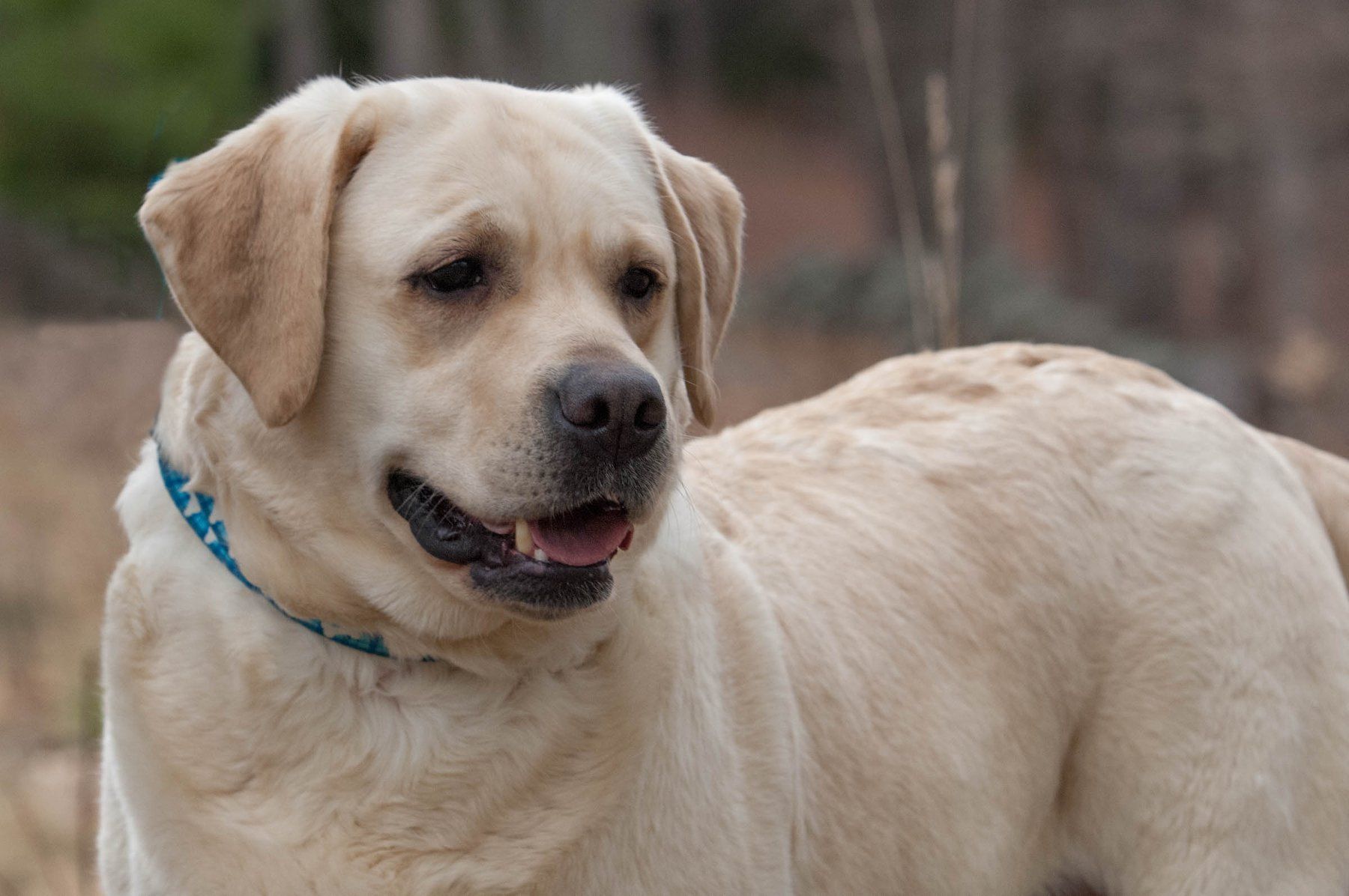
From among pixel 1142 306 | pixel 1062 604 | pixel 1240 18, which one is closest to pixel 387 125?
pixel 1062 604

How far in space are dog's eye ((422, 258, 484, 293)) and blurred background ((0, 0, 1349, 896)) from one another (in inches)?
30.3

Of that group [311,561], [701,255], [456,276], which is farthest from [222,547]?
[701,255]

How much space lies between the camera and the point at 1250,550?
138 inches

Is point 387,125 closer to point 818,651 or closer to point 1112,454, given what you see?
point 818,651

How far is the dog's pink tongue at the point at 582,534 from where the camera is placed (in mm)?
2645

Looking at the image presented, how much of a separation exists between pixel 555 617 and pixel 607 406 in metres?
0.38

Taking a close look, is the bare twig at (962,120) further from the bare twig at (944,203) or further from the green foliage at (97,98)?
the green foliage at (97,98)

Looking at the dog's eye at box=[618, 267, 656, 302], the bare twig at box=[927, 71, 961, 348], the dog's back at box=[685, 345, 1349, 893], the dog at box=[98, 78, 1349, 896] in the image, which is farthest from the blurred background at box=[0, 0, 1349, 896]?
the dog's back at box=[685, 345, 1349, 893]

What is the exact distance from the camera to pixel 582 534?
8.84 ft

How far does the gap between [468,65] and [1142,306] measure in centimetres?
1066

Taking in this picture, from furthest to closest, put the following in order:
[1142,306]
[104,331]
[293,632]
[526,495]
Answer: [1142,306] < [104,331] < [293,632] < [526,495]

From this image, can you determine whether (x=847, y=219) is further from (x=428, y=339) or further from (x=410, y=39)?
(x=428, y=339)

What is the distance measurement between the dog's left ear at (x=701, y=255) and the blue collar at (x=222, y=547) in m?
0.85

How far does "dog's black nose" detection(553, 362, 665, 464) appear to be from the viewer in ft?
8.29
